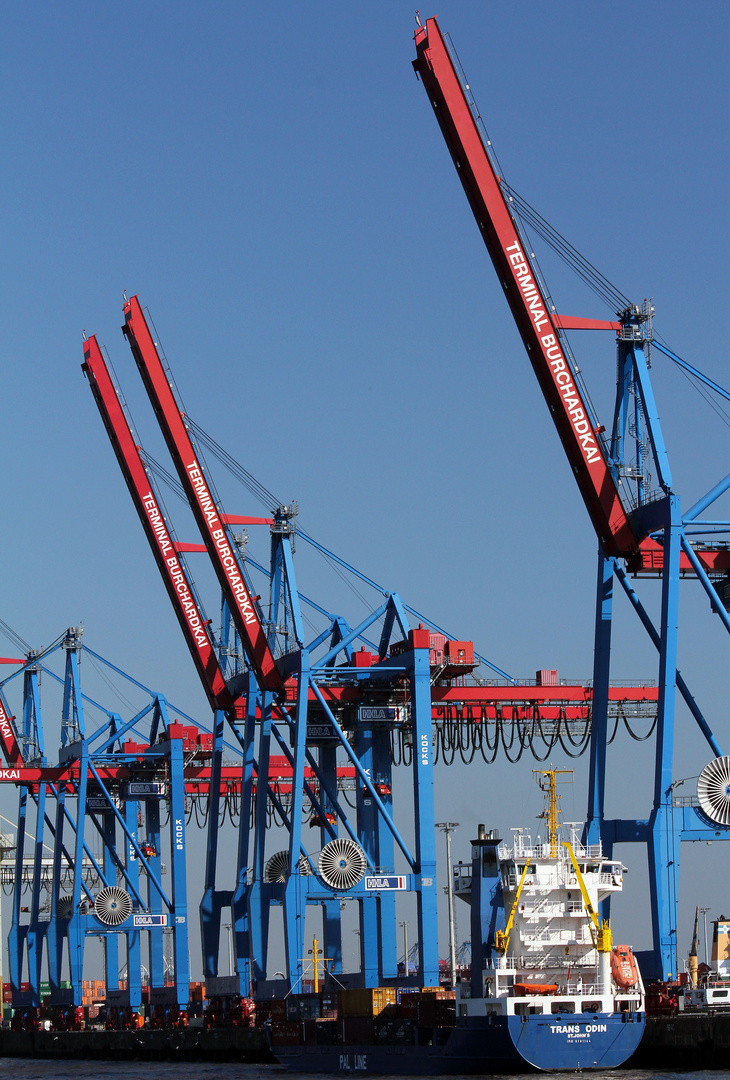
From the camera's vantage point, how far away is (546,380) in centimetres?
4753

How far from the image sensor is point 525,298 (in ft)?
157

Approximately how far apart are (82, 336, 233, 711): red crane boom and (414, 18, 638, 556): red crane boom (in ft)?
84.3

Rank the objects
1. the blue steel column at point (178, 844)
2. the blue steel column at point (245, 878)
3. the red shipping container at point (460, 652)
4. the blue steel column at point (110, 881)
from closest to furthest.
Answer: the red shipping container at point (460, 652)
the blue steel column at point (245, 878)
the blue steel column at point (178, 844)
the blue steel column at point (110, 881)

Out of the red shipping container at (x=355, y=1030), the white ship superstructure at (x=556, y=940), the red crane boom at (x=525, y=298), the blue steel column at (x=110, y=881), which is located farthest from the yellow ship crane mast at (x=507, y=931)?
the blue steel column at (x=110, y=881)

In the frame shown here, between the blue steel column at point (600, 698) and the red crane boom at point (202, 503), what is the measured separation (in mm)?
17624

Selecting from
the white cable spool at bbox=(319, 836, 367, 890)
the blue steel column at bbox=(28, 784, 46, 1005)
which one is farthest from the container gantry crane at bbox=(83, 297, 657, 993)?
the blue steel column at bbox=(28, 784, 46, 1005)

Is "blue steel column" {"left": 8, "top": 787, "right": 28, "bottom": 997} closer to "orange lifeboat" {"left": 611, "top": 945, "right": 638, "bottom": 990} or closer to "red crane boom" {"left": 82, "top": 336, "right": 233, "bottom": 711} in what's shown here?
"red crane boom" {"left": 82, "top": 336, "right": 233, "bottom": 711}

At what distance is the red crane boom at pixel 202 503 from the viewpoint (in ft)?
204

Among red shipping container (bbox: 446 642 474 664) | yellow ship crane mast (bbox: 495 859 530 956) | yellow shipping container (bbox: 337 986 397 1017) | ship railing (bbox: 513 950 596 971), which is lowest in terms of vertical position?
yellow shipping container (bbox: 337 986 397 1017)

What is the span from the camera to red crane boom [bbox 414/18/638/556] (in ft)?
154

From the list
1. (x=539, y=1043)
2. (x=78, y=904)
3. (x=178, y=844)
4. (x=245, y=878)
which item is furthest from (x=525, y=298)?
(x=78, y=904)

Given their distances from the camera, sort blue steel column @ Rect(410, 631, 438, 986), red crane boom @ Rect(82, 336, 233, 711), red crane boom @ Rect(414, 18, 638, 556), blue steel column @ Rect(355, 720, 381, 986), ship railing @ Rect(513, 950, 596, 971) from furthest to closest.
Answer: red crane boom @ Rect(82, 336, 233, 711)
blue steel column @ Rect(355, 720, 381, 986)
blue steel column @ Rect(410, 631, 438, 986)
red crane boom @ Rect(414, 18, 638, 556)
ship railing @ Rect(513, 950, 596, 971)

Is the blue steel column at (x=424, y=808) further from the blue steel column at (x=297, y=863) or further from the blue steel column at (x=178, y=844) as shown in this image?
the blue steel column at (x=178, y=844)

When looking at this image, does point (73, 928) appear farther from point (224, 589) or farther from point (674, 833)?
point (674, 833)
